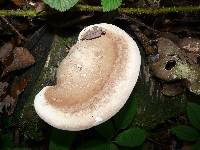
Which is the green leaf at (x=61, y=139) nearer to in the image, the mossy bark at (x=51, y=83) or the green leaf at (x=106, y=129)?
the green leaf at (x=106, y=129)

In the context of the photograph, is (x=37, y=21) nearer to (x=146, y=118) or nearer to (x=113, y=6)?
(x=113, y=6)

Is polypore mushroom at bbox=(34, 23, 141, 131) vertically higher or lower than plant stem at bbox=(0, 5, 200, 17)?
lower

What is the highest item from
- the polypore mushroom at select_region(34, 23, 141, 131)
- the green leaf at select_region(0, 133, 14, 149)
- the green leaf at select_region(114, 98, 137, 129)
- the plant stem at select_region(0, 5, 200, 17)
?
the plant stem at select_region(0, 5, 200, 17)

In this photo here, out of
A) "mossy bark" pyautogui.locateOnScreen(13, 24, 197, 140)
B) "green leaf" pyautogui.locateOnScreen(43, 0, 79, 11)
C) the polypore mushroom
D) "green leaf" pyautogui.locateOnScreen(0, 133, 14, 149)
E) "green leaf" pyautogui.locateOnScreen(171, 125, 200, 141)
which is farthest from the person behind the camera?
"green leaf" pyautogui.locateOnScreen(0, 133, 14, 149)

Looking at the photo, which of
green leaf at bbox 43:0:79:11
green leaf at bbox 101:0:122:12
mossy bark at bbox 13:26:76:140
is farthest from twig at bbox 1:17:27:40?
green leaf at bbox 101:0:122:12

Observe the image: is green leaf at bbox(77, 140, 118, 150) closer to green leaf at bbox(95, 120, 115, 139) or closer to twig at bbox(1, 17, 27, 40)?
green leaf at bbox(95, 120, 115, 139)

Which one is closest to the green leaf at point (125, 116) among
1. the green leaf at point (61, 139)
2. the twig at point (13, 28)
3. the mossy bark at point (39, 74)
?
the green leaf at point (61, 139)

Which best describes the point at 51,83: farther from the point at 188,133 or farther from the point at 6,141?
the point at 188,133
